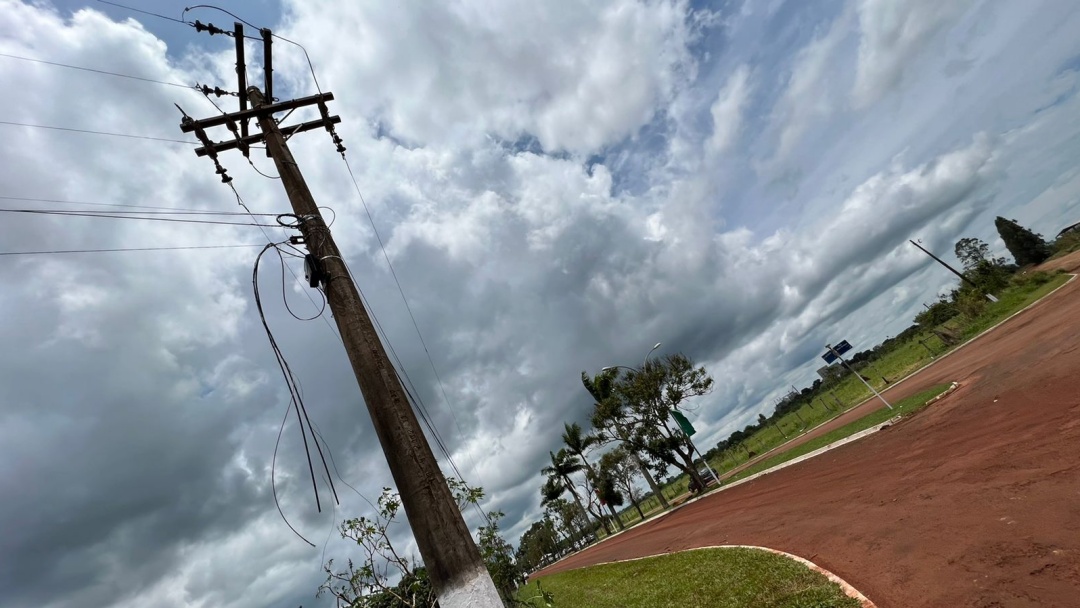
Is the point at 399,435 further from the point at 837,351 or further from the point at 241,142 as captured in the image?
the point at 837,351

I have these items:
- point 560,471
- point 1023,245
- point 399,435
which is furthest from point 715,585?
point 1023,245

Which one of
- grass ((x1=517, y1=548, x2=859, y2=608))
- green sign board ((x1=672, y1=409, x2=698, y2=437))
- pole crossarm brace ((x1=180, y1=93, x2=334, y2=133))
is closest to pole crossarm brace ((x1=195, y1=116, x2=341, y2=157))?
pole crossarm brace ((x1=180, y1=93, x2=334, y2=133))

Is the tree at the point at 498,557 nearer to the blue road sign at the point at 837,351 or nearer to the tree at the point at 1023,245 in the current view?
the blue road sign at the point at 837,351

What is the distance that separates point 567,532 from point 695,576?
6829 cm

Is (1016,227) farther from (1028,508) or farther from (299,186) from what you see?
(299,186)

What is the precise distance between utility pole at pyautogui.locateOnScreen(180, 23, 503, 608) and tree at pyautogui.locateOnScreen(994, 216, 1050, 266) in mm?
89079

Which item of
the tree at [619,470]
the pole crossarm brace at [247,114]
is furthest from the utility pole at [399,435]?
the tree at [619,470]

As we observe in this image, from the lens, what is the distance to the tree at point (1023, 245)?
63.8 m

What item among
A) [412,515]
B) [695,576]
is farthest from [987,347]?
[412,515]

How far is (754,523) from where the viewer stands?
1289 cm

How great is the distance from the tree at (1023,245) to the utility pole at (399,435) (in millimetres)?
89079

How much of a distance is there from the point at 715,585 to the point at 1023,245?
84663 millimetres

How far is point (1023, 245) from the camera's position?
213ft

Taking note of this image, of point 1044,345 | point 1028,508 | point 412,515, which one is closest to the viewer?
point 412,515
